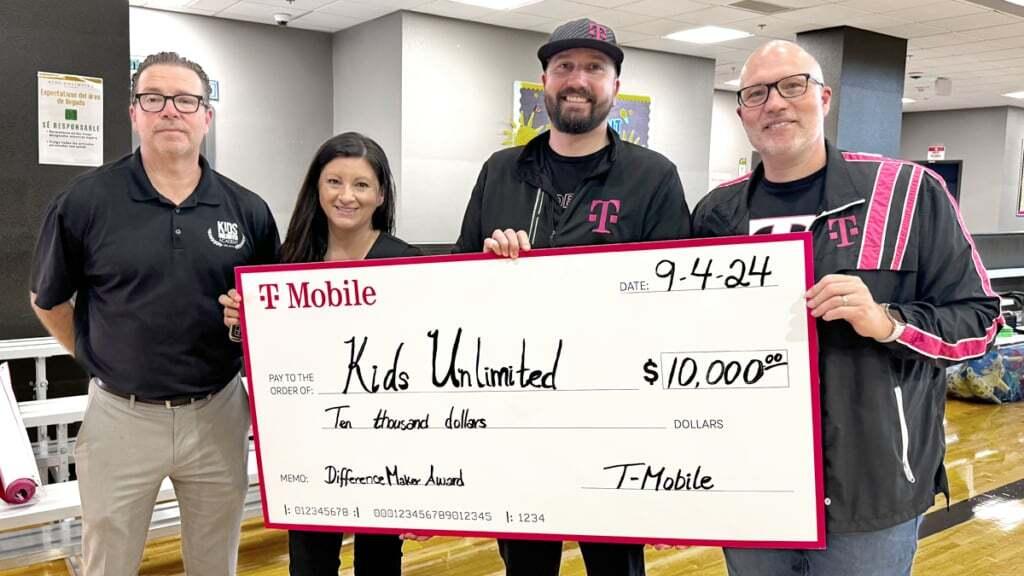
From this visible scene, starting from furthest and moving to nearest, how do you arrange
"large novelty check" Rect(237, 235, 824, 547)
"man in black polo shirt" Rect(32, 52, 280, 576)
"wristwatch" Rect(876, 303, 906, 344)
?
"man in black polo shirt" Rect(32, 52, 280, 576)
"large novelty check" Rect(237, 235, 824, 547)
"wristwatch" Rect(876, 303, 906, 344)

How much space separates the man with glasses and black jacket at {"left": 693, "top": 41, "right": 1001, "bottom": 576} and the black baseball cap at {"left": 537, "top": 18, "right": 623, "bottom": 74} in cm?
33

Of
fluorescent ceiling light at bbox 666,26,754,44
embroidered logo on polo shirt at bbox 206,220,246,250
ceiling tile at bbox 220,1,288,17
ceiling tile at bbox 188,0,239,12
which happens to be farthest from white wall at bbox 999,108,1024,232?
embroidered logo on polo shirt at bbox 206,220,246,250

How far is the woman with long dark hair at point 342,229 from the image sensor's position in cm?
180

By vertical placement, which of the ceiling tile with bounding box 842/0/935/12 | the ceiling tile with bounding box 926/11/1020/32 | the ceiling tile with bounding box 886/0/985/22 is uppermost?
the ceiling tile with bounding box 926/11/1020/32

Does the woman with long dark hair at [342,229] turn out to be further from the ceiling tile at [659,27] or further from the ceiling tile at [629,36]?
the ceiling tile at [629,36]

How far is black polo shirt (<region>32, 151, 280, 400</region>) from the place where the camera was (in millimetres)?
1793

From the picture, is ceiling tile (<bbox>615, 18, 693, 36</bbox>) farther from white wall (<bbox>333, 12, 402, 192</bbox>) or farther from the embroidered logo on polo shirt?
A: the embroidered logo on polo shirt

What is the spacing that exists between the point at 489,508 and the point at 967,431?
493cm

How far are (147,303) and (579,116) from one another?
1055 millimetres

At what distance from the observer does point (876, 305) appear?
1.34m

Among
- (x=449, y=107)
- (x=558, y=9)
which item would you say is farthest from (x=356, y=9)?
(x=558, y=9)

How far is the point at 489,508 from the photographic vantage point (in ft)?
5.36

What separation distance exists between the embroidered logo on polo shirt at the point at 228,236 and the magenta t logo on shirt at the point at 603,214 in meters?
0.85

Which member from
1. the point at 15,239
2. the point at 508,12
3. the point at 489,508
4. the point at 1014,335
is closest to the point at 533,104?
the point at 508,12
